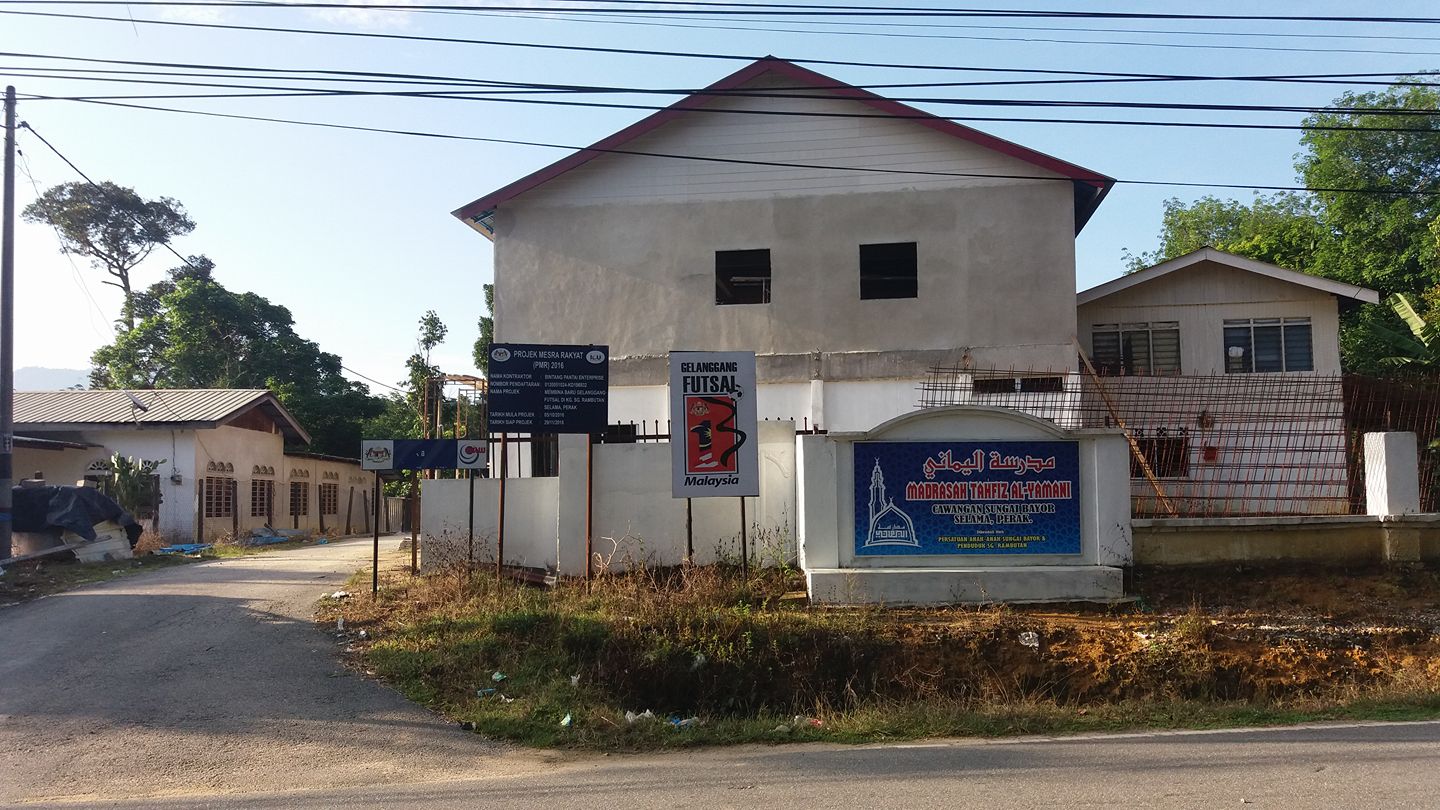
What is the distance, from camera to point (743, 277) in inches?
682

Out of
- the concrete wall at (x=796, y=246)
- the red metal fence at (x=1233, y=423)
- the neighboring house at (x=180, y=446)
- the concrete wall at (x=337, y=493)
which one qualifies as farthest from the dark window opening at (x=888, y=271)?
the concrete wall at (x=337, y=493)

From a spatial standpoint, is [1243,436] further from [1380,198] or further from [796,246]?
[1380,198]

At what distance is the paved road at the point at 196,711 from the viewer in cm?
693

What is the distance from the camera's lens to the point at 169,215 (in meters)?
48.3

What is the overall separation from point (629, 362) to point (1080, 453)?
8158 mm

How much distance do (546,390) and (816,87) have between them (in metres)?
7.89

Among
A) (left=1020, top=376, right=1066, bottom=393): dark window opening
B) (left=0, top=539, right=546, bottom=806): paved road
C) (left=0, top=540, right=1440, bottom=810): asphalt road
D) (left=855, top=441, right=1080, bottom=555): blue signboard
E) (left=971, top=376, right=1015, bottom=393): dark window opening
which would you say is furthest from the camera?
(left=971, top=376, right=1015, bottom=393): dark window opening

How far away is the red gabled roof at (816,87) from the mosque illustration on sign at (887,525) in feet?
24.0

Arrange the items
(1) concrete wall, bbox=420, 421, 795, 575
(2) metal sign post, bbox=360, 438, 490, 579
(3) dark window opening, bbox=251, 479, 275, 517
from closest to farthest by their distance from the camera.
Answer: (1) concrete wall, bbox=420, 421, 795, 575
(2) metal sign post, bbox=360, 438, 490, 579
(3) dark window opening, bbox=251, 479, 275, 517

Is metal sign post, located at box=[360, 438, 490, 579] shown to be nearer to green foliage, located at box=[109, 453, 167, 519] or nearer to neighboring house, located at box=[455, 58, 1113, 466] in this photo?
neighboring house, located at box=[455, 58, 1113, 466]

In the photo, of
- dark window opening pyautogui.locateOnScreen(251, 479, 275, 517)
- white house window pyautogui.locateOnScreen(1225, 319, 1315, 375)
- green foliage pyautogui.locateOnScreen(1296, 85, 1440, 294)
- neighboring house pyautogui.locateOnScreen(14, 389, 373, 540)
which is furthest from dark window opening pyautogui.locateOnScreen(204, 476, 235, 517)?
green foliage pyautogui.locateOnScreen(1296, 85, 1440, 294)

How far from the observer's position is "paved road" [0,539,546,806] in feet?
22.7

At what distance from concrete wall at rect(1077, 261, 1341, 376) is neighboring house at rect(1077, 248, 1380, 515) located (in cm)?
2

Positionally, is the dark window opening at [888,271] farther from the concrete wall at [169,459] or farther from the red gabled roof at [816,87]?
the concrete wall at [169,459]
